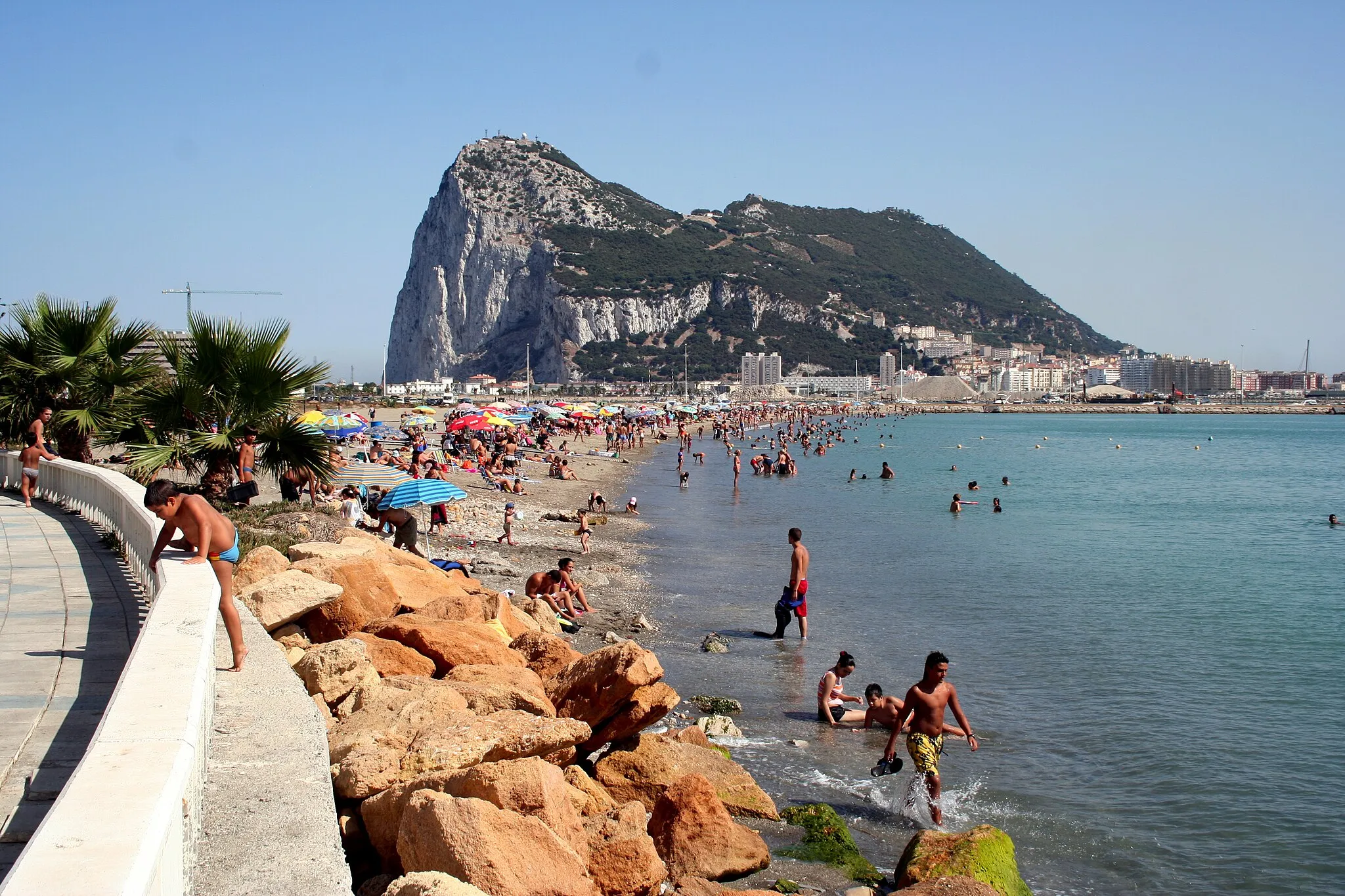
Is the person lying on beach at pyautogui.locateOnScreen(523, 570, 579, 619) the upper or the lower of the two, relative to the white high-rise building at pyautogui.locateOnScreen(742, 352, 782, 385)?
lower

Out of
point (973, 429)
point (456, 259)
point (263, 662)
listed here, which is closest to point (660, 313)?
point (456, 259)

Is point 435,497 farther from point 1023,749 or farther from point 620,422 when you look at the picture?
point 620,422

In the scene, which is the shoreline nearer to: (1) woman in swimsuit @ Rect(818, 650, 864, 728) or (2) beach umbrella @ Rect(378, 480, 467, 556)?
(2) beach umbrella @ Rect(378, 480, 467, 556)

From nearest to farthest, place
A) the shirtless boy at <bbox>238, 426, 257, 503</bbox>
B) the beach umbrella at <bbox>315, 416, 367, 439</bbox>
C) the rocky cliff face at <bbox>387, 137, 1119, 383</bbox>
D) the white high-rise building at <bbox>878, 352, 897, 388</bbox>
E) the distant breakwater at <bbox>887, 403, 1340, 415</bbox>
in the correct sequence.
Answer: the shirtless boy at <bbox>238, 426, 257, 503</bbox>
the beach umbrella at <bbox>315, 416, 367, 439</bbox>
the distant breakwater at <bbox>887, 403, 1340, 415</bbox>
the rocky cliff face at <bbox>387, 137, 1119, 383</bbox>
the white high-rise building at <bbox>878, 352, 897, 388</bbox>

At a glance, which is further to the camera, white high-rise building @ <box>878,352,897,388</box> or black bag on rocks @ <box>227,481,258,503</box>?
white high-rise building @ <box>878,352,897,388</box>

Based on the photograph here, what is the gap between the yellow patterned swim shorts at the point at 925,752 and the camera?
7.79 meters

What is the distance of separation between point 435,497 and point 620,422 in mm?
50290

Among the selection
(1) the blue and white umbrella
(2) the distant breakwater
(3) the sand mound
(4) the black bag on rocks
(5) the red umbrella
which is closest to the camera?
(4) the black bag on rocks

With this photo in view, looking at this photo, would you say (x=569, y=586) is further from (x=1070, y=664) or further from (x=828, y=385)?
(x=828, y=385)

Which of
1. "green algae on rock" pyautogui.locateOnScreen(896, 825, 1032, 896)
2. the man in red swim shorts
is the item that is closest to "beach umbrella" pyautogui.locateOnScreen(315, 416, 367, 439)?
the man in red swim shorts

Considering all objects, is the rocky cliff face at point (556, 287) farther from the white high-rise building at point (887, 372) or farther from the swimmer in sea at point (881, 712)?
A: the swimmer in sea at point (881, 712)

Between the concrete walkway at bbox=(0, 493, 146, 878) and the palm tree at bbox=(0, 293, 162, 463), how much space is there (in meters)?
4.14

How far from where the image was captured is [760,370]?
16138cm

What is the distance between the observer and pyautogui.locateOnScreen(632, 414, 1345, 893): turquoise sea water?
781 centimetres
